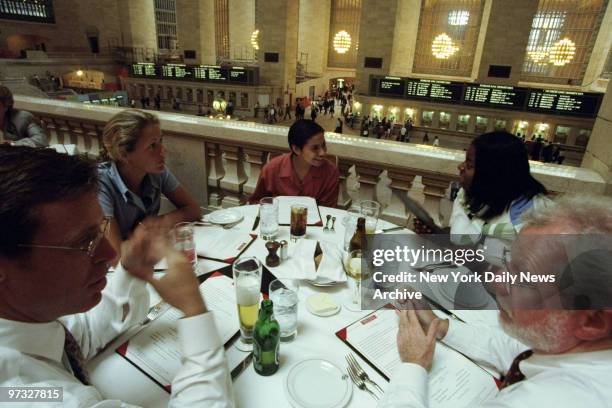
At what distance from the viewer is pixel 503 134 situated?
6.24 ft

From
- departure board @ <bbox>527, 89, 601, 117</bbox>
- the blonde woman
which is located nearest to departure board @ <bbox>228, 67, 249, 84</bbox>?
departure board @ <bbox>527, 89, 601, 117</bbox>

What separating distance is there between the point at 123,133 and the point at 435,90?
12.7 metres

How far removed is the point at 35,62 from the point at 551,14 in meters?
26.0

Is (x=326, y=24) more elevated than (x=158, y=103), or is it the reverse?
(x=326, y=24)

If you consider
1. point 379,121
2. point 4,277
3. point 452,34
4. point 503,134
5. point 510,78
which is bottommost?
point 379,121

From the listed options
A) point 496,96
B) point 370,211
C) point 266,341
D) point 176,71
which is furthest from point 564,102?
point 176,71

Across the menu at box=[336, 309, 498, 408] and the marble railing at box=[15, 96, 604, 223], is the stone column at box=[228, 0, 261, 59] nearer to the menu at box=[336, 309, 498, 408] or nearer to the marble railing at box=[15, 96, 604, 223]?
the marble railing at box=[15, 96, 604, 223]

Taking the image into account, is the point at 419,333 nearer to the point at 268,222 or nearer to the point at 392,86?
the point at 268,222

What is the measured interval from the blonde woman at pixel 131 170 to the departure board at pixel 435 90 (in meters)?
12.6

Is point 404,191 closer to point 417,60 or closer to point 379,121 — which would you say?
point 379,121

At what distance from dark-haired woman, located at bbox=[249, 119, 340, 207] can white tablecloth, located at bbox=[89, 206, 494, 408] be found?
4.26 feet

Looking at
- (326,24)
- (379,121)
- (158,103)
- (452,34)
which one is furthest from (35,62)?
(452,34)

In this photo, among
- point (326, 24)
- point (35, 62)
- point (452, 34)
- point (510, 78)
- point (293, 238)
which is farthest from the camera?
point (326, 24)

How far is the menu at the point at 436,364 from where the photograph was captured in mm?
893
